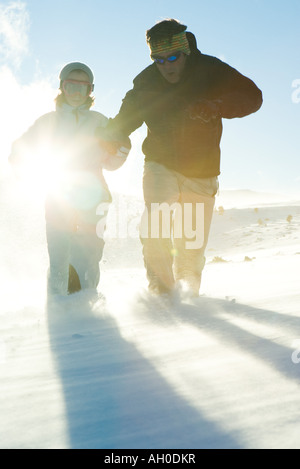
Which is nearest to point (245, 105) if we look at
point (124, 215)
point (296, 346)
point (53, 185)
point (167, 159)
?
point (167, 159)

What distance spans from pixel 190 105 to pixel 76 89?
1.16m

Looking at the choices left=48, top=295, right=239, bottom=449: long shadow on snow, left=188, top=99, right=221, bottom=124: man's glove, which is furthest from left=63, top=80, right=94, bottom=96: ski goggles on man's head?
left=48, top=295, right=239, bottom=449: long shadow on snow

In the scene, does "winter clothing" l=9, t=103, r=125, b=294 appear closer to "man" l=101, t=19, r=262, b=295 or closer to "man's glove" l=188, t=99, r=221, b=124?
"man" l=101, t=19, r=262, b=295

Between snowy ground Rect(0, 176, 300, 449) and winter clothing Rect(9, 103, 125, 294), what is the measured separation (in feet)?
2.48

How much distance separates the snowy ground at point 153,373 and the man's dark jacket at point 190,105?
1.08 meters

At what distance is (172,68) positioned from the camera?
308 centimetres

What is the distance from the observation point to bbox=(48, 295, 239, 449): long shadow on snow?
985 mm

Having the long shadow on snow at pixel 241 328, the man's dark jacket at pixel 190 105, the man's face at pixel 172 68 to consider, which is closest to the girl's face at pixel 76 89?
the man's dark jacket at pixel 190 105

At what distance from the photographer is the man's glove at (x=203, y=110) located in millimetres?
3035

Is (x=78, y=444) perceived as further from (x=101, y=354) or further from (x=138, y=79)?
(x=138, y=79)

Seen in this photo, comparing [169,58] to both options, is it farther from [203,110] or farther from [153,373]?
[153,373]

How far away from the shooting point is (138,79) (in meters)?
3.32

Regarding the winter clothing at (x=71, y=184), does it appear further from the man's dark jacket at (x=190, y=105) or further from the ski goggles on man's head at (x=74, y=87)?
the man's dark jacket at (x=190, y=105)

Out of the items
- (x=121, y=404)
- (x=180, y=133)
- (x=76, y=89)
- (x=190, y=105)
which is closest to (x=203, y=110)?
(x=190, y=105)
